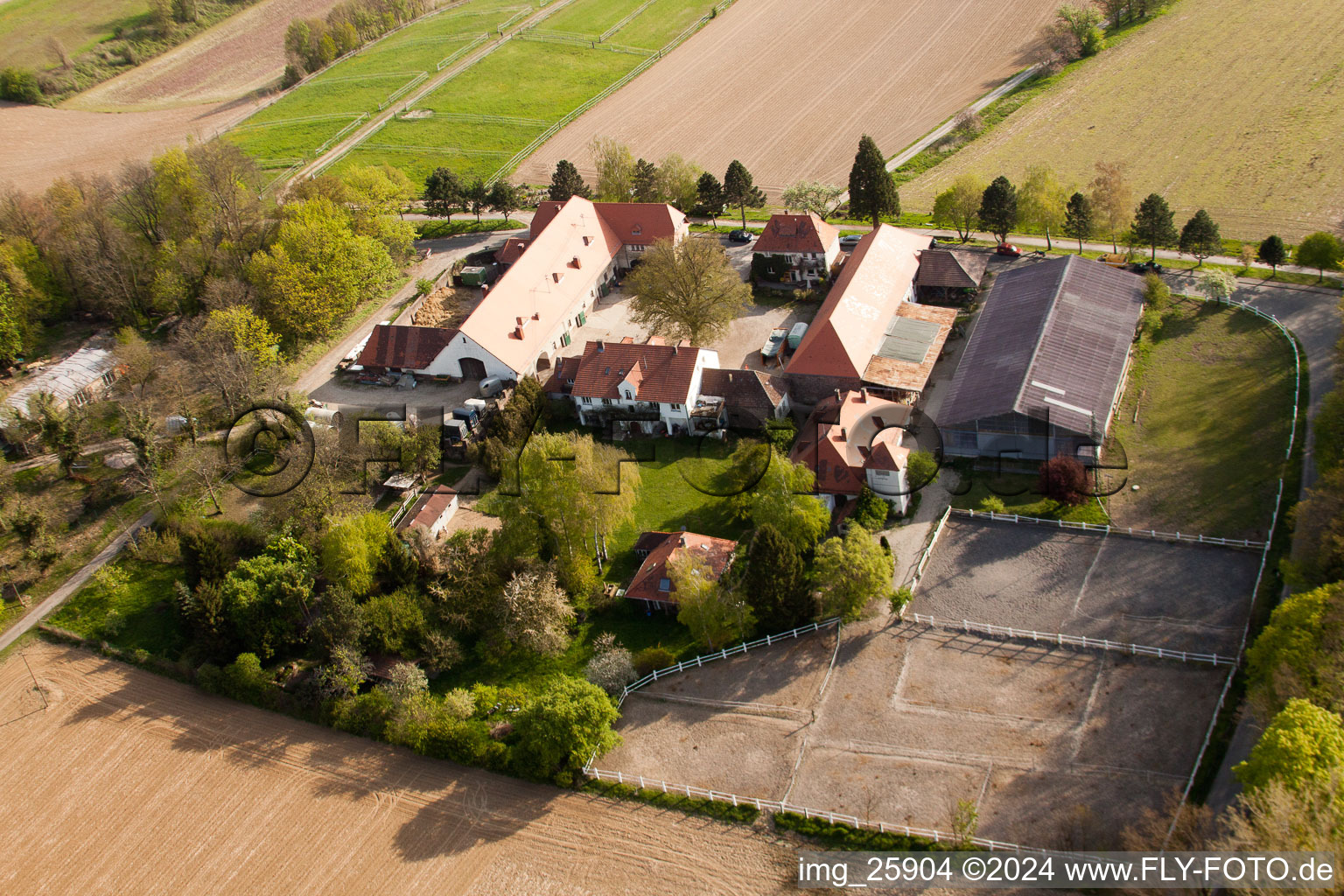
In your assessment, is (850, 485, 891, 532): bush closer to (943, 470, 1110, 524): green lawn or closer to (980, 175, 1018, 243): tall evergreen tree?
(943, 470, 1110, 524): green lawn

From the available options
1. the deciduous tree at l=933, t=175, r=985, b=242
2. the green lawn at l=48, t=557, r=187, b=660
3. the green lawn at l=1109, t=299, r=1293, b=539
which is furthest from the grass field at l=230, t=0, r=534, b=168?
the green lawn at l=1109, t=299, r=1293, b=539

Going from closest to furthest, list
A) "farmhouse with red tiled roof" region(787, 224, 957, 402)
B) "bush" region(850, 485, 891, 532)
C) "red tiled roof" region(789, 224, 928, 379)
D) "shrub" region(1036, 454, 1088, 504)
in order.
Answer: "shrub" region(1036, 454, 1088, 504), "bush" region(850, 485, 891, 532), "farmhouse with red tiled roof" region(787, 224, 957, 402), "red tiled roof" region(789, 224, 928, 379)

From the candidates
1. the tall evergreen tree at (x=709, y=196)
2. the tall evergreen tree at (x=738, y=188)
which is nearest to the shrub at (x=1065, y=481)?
the tall evergreen tree at (x=738, y=188)

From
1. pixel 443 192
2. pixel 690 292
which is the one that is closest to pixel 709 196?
pixel 690 292

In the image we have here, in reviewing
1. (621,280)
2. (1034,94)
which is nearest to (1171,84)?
(1034,94)

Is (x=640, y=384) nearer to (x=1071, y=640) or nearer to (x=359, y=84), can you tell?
(x=1071, y=640)

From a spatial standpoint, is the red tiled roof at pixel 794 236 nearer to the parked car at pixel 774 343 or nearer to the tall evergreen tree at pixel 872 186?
the tall evergreen tree at pixel 872 186

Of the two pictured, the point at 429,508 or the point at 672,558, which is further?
the point at 429,508
